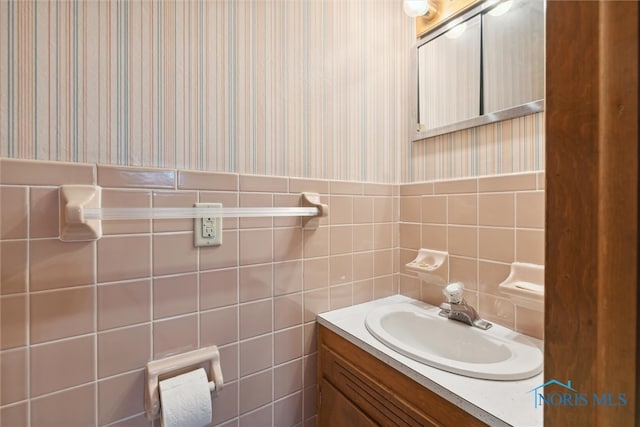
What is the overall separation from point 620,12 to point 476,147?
76 centimetres

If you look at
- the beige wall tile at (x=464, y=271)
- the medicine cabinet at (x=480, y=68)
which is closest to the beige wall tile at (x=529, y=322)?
the beige wall tile at (x=464, y=271)

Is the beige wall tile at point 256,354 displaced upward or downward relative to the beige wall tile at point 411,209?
downward

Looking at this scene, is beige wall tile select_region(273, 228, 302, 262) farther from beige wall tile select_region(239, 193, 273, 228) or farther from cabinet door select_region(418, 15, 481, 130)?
cabinet door select_region(418, 15, 481, 130)

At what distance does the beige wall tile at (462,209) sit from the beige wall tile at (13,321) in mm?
1272

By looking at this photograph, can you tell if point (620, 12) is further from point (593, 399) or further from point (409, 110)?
point (409, 110)

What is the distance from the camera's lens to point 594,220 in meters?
0.32

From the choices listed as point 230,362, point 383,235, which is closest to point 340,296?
point 383,235

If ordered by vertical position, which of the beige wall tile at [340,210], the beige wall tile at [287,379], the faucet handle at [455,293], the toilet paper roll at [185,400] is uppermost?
the beige wall tile at [340,210]

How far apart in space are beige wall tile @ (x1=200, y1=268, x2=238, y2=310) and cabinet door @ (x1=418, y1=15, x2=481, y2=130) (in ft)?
3.32

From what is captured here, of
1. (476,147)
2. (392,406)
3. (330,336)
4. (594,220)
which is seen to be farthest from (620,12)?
(330,336)

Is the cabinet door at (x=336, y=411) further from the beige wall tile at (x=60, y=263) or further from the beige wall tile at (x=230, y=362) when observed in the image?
the beige wall tile at (x=60, y=263)

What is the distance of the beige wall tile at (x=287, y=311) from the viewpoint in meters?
0.91

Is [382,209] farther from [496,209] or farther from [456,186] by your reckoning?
[496,209]

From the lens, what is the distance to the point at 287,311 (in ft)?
3.07
